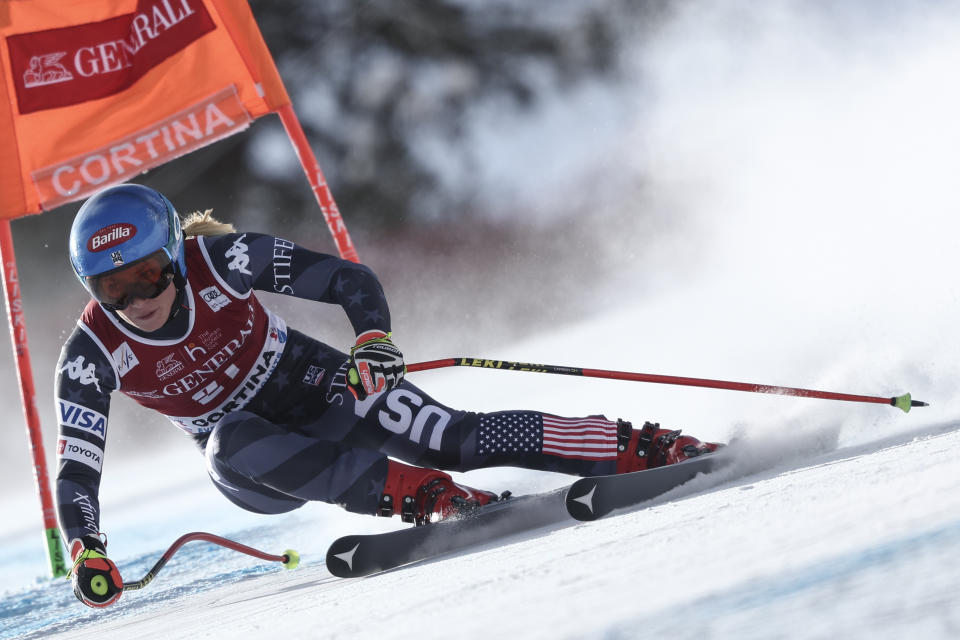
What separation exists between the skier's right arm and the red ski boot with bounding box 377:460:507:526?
649mm

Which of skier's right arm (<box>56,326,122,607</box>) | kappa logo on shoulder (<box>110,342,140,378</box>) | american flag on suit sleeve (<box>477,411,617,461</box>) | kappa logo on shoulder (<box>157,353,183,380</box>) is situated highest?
kappa logo on shoulder (<box>110,342,140,378</box>)

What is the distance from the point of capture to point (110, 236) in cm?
214

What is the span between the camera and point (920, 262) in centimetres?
→ 437

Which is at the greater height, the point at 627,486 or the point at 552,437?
the point at 552,437

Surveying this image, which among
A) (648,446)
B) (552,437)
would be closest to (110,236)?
(552,437)

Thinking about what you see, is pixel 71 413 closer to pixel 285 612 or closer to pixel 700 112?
pixel 285 612

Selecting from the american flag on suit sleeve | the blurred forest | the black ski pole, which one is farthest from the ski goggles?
the blurred forest

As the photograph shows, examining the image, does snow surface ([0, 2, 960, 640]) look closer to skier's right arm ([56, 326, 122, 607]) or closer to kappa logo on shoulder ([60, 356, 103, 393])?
skier's right arm ([56, 326, 122, 607])

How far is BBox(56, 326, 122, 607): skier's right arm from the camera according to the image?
1.99 m

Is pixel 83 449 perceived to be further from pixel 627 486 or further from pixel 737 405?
pixel 737 405

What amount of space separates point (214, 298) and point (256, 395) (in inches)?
12.2

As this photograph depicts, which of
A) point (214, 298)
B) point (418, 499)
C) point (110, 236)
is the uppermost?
point (110, 236)

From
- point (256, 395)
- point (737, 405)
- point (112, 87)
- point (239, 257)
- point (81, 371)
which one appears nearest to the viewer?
point (81, 371)

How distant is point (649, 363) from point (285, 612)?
154 inches
